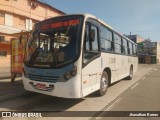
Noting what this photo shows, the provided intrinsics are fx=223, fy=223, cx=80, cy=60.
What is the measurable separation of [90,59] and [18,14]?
24.5 metres

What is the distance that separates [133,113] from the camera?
662 centimetres

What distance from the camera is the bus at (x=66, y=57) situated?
655cm

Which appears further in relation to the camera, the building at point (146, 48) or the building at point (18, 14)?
the building at point (146, 48)

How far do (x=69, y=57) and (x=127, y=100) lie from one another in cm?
311

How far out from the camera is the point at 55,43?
283 inches

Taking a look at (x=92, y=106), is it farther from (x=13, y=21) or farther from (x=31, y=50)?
(x=13, y=21)

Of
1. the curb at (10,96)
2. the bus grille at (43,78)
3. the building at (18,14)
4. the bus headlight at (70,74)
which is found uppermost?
the building at (18,14)

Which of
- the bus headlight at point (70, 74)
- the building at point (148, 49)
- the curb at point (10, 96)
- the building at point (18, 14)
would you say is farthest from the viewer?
the building at point (148, 49)

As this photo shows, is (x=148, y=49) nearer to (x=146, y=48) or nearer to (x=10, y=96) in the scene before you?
(x=146, y=48)

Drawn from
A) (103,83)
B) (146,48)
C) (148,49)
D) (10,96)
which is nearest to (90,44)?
(103,83)

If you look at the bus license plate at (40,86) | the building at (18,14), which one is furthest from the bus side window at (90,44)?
the building at (18,14)

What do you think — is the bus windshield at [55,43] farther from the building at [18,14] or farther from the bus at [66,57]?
the building at [18,14]

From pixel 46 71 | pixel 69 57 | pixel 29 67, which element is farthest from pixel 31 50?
pixel 69 57

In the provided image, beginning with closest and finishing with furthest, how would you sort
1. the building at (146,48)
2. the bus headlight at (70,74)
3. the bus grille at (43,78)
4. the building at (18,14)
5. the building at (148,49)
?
1. the bus headlight at (70,74)
2. the bus grille at (43,78)
3. the building at (18,14)
4. the building at (146,48)
5. the building at (148,49)
